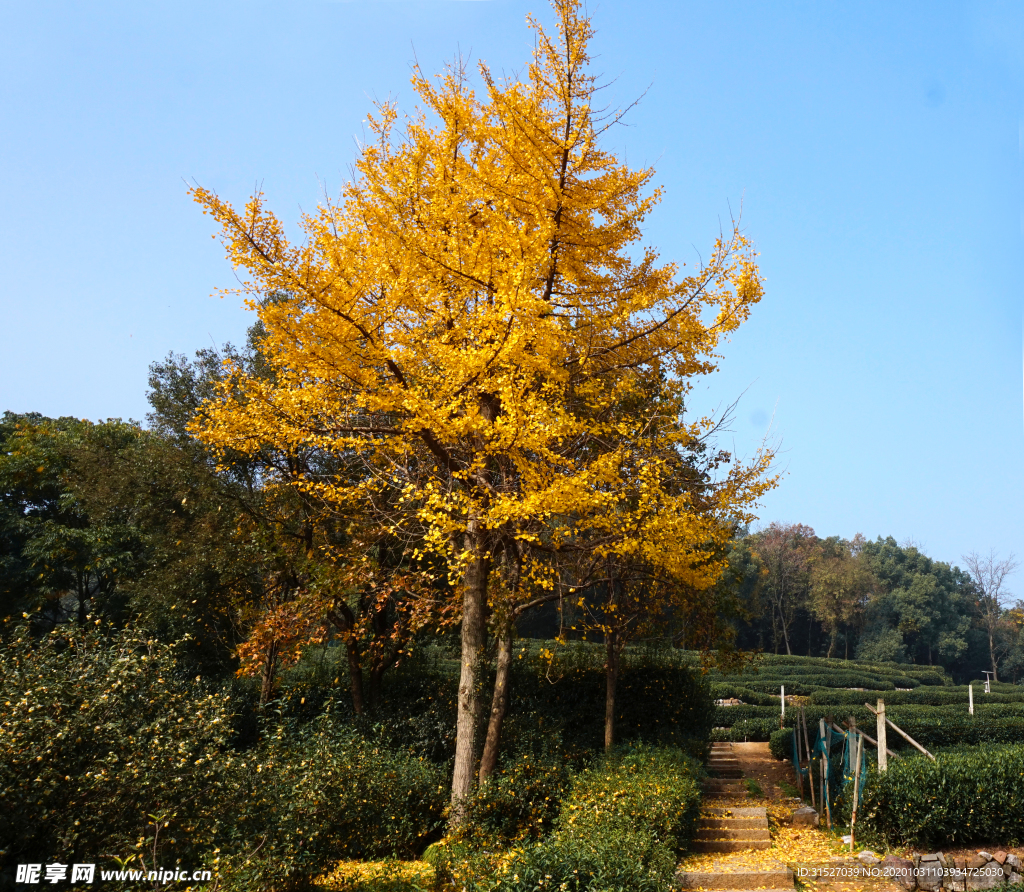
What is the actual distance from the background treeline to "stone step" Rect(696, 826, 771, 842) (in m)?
31.0

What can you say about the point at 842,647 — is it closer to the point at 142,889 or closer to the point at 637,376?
the point at 637,376

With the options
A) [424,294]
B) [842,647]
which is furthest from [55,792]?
[842,647]

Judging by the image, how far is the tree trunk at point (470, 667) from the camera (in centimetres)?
734

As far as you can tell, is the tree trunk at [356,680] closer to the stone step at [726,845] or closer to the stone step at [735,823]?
the stone step at [735,823]

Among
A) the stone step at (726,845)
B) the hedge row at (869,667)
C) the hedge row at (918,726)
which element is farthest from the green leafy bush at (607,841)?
the hedge row at (869,667)

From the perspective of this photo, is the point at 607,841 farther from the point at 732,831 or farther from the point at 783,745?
the point at 783,745

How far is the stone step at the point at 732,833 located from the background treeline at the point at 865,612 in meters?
31.0

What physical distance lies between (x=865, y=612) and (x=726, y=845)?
132 feet

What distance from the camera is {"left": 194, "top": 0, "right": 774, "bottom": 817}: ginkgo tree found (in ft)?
20.6

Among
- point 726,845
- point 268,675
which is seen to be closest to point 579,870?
point 726,845

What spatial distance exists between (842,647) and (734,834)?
141 ft

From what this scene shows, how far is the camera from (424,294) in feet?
23.1

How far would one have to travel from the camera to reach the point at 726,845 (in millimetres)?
7348

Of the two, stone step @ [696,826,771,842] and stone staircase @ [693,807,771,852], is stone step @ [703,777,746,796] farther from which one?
stone step @ [696,826,771,842]
